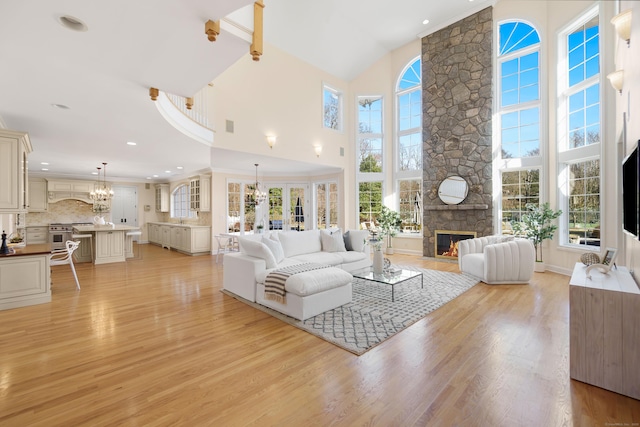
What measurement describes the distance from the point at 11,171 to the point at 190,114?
8.26 feet

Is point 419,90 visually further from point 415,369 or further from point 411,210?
point 415,369

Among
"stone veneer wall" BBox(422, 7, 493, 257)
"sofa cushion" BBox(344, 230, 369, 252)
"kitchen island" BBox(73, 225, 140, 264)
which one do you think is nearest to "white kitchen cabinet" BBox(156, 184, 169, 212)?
"kitchen island" BBox(73, 225, 140, 264)

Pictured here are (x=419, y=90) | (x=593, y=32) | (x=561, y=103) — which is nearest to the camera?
(x=593, y=32)

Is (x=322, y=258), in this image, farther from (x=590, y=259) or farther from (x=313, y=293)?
(x=590, y=259)

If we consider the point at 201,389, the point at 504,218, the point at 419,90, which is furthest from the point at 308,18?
the point at 201,389

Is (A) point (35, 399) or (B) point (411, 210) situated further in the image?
(B) point (411, 210)

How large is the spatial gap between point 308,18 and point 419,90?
3.52 meters

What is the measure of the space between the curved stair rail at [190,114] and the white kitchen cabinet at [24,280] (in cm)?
261

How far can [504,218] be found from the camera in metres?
6.57

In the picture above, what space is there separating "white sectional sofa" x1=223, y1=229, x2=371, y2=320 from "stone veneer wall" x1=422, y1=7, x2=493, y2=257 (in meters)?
2.70

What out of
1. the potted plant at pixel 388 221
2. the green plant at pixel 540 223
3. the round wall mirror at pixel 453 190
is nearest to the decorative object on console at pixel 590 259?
the green plant at pixel 540 223

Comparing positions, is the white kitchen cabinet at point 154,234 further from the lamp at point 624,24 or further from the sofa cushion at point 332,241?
the lamp at point 624,24

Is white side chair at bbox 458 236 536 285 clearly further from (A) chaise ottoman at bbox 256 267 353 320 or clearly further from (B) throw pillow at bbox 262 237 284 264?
(B) throw pillow at bbox 262 237 284 264

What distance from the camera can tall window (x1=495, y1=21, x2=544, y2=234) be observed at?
20.1ft
